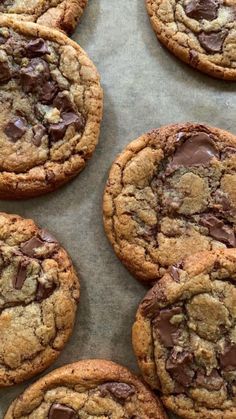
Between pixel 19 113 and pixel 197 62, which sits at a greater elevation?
pixel 197 62

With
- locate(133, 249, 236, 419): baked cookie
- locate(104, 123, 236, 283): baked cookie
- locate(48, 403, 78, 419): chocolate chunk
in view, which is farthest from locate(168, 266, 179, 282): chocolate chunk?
locate(48, 403, 78, 419): chocolate chunk

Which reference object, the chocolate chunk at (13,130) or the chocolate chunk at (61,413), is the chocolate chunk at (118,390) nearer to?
the chocolate chunk at (61,413)

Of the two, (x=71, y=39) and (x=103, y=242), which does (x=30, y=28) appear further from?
(x=103, y=242)

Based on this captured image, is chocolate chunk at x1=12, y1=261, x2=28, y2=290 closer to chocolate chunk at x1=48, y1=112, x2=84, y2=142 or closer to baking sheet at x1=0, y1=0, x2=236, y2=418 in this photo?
baking sheet at x1=0, y1=0, x2=236, y2=418


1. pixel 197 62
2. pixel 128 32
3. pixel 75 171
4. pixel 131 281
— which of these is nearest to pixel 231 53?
pixel 197 62

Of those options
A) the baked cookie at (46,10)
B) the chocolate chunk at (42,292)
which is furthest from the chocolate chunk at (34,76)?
the chocolate chunk at (42,292)
